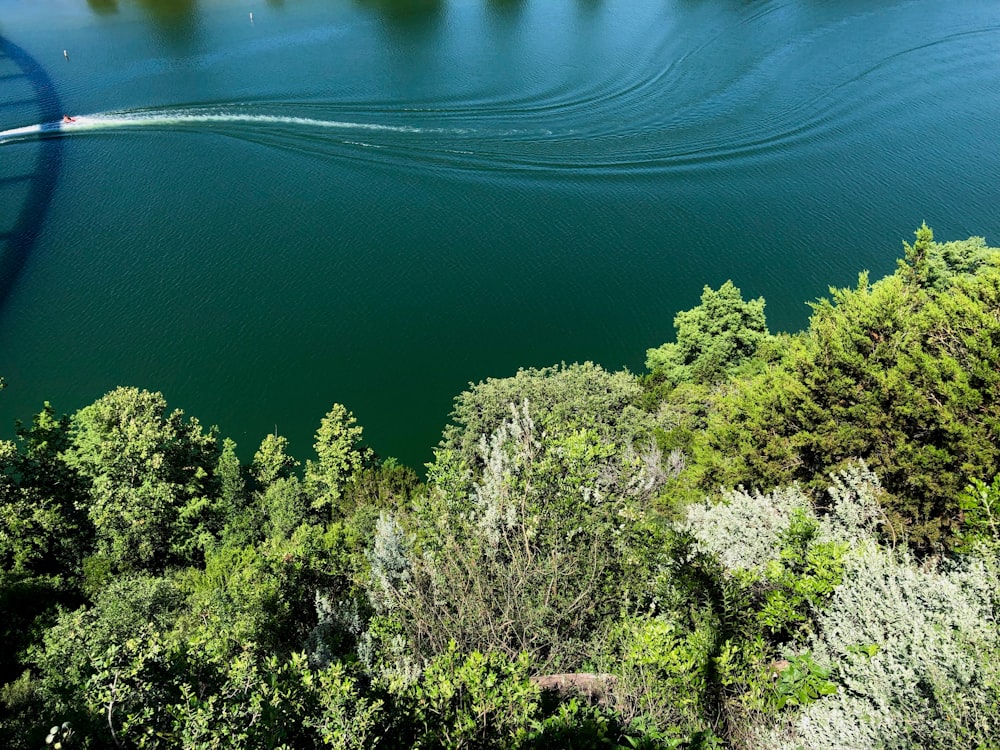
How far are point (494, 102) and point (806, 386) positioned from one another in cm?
2935

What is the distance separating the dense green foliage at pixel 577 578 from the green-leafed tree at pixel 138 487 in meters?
0.08

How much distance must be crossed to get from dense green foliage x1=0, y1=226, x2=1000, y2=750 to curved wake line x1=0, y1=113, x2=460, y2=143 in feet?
74.8

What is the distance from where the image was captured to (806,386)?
523 inches

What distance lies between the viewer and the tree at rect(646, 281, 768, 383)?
2227 centimetres

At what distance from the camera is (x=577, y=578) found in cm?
838

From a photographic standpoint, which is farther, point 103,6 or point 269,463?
point 103,6

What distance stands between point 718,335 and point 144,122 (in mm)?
32594

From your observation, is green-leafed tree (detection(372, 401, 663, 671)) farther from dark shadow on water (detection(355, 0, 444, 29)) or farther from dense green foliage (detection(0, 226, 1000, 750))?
dark shadow on water (detection(355, 0, 444, 29))

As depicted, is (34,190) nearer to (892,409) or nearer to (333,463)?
(333,463)

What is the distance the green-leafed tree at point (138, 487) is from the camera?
58.4 ft

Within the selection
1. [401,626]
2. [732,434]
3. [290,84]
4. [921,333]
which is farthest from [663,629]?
[290,84]

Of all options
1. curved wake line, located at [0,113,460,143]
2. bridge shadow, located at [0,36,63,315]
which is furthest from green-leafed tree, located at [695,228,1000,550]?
curved wake line, located at [0,113,460,143]

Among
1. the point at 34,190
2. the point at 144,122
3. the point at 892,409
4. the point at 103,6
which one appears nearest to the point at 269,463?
the point at 892,409

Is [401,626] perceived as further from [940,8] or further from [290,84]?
[940,8]
